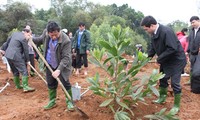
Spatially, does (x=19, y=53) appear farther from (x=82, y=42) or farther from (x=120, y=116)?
(x=120, y=116)

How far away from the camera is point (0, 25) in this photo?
24344 mm

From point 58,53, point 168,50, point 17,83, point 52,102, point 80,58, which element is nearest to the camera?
point 168,50

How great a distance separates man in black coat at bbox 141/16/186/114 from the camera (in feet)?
13.0

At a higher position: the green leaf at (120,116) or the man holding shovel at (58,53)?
the man holding shovel at (58,53)

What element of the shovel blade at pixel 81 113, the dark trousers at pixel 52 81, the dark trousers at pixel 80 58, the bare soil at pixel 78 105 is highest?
the dark trousers at pixel 52 81

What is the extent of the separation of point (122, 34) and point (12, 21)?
77.7 ft

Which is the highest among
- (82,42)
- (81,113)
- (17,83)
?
(82,42)

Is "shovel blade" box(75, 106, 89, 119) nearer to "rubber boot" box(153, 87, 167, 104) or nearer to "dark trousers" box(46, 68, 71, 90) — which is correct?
"dark trousers" box(46, 68, 71, 90)

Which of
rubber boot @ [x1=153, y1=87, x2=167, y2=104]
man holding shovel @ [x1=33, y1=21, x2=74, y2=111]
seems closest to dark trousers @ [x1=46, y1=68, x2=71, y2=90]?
man holding shovel @ [x1=33, y1=21, x2=74, y2=111]

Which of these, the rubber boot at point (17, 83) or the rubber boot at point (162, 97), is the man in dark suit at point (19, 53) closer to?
the rubber boot at point (17, 83)

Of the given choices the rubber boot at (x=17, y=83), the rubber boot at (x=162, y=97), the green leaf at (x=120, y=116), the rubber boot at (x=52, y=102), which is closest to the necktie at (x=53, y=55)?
the rubber boot at (x=52, y=102)

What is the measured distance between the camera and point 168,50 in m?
3.96

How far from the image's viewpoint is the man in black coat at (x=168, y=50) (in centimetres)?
397

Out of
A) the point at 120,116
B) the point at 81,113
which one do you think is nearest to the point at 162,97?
the point at 120,116
